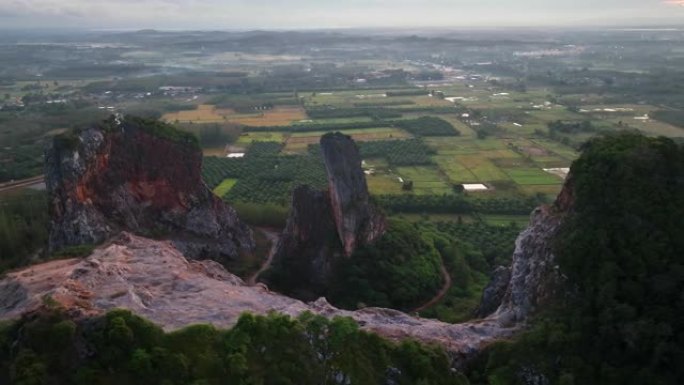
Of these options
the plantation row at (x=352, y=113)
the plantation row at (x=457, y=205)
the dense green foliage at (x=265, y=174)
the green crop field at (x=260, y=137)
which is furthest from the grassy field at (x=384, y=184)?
the plantation row at (x=352, y=113)

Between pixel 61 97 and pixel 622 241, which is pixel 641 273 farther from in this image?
pixel 61 97

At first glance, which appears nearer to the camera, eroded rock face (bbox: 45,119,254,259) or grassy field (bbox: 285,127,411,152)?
eroded rock face (bbox: 45,119,254,259)

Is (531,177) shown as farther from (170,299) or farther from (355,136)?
(170,299)

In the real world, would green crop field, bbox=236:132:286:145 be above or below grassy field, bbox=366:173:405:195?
above

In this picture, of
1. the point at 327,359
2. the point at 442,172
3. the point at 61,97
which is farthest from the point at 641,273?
the point at 61,97

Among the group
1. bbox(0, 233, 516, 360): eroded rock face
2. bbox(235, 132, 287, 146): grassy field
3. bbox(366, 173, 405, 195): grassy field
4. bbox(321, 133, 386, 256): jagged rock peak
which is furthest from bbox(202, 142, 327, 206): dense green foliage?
bbox(0, 233, 516, 360): eroded rock face

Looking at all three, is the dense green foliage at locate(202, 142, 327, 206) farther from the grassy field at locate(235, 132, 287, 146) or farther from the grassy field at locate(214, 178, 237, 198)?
the grassy field at locate(235, 132, 287, 146)

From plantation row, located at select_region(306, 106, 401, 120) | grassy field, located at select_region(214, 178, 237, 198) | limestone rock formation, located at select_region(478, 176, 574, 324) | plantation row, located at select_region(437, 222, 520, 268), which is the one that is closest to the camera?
limestone rock formation, located at select_region(478, 176, 574, 324)
